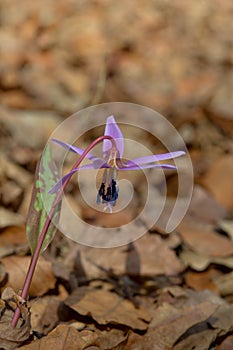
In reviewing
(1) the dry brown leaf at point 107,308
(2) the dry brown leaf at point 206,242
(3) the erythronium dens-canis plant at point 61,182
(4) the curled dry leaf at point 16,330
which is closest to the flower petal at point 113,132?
(3) the erythronium dens-canis plant at point 61,182

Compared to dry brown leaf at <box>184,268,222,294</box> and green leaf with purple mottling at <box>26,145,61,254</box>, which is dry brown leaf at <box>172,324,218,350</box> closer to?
dry brown leaf at <box>184,268,222,294</box>

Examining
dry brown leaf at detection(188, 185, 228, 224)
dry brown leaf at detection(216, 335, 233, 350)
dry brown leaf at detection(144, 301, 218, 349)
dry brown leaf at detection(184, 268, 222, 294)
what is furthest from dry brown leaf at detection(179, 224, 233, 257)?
dry brown leaf at detection(216, 335, 233, 350)

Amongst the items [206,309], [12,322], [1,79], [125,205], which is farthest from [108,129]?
[1,79]

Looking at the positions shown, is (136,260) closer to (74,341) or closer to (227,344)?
(227,344)

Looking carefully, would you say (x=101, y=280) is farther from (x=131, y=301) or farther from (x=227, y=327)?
(x=227, y=327)

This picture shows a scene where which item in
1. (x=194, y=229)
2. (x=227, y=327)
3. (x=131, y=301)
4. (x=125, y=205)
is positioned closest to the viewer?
(x=227, y=327)

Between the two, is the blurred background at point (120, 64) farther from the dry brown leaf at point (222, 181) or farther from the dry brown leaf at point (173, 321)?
the dry brown leaf at point (173, 321)
